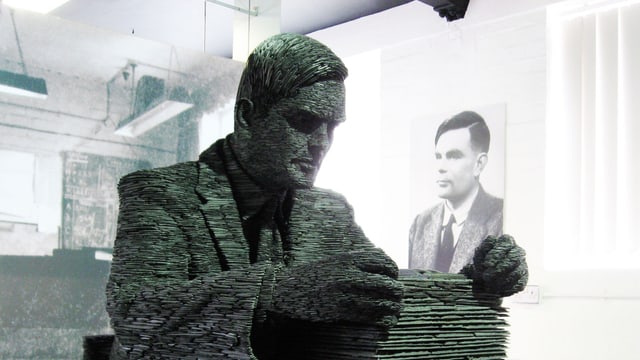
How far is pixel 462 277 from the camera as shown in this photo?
1759mm

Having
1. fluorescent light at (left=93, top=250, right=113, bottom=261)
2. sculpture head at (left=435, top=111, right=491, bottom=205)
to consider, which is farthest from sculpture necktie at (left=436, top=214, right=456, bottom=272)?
fluorescent light at (left=93, top=250, right=113, bottom=261)

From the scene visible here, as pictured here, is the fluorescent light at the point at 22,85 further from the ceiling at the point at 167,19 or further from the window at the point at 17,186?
the ceiling at the point at 167,19

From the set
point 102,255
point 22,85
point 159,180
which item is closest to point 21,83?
point 22,85

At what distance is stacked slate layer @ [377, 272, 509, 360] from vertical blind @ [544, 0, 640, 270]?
2.82 meters

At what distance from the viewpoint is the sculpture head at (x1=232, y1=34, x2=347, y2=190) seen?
67.3 inches

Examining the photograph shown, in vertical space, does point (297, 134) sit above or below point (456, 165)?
below

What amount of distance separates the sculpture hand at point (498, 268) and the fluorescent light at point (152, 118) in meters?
1.83

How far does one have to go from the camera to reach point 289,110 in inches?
67.4

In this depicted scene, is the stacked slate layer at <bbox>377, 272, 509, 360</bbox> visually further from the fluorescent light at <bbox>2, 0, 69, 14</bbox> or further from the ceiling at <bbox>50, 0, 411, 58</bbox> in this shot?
the ceiling at <bbox>50, 0, 411, 58</bbox>

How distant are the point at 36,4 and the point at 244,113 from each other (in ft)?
6.25

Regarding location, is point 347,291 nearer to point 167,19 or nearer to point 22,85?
point 22,85

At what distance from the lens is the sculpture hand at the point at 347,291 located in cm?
145

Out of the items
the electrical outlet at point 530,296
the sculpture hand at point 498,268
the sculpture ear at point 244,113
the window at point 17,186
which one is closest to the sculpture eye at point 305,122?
the sculpture ear at point 244,113

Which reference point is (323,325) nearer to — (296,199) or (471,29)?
(296,199)
